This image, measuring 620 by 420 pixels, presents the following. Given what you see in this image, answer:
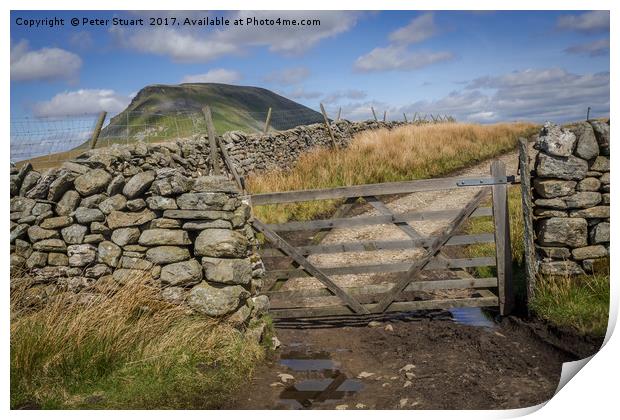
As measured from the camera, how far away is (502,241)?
641 centimetres

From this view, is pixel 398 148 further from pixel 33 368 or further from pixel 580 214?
pixel 33 368

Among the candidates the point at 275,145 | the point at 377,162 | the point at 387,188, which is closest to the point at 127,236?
the point at 387,188

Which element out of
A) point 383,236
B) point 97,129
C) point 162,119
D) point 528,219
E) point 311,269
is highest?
point 162,119

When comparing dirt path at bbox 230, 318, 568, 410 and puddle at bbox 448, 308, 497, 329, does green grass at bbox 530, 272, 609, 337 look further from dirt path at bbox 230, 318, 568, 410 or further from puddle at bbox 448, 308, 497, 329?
puddle at bbox 448, 308, 497, 329

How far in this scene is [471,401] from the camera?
4.44 meters

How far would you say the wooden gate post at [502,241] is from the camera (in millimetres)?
6348

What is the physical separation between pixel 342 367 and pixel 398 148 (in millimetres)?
10323

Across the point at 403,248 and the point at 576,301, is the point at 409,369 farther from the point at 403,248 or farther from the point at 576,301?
the point at 576,301

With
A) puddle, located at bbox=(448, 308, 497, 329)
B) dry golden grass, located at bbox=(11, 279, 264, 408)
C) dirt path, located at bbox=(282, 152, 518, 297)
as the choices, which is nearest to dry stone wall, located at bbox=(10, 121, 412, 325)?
dry golden grass, located at bbox=(11, 279, 264, 408)

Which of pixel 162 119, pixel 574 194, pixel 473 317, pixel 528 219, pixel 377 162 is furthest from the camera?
pixel 377 162

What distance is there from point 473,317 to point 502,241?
98 centimetres

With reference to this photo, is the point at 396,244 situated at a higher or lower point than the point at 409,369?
higher

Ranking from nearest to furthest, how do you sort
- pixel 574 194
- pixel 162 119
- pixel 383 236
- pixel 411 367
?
pixel 411 367
pixel 574 194
pixel 383 236
pixel 162 119

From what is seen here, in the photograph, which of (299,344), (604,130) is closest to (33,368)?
(299,344)
